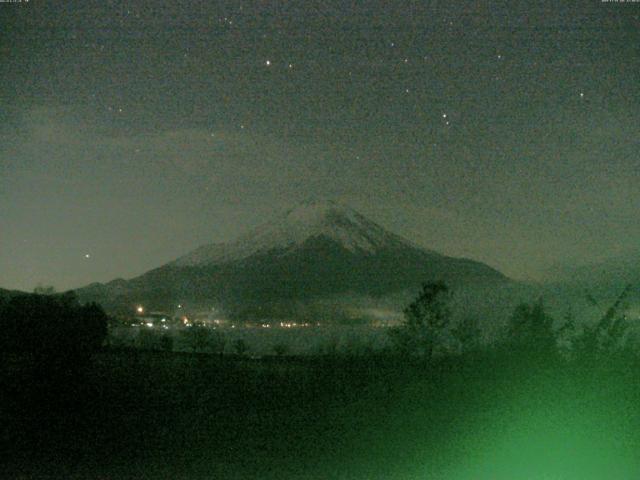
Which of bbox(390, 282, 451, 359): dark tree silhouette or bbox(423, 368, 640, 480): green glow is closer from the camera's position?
bbox(423, 368, 640, 480): green glow

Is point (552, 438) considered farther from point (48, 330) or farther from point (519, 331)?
point (48, 330)

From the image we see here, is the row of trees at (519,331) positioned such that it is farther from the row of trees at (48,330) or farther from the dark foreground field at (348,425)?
the row of trees at (48,330)

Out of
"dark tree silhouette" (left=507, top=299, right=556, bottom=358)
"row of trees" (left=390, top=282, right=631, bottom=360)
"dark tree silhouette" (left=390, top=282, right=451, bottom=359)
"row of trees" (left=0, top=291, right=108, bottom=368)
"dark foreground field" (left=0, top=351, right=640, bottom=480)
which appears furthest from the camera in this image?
"dark tree silhouette" (left=390, top=282, right=451, bottom=359)

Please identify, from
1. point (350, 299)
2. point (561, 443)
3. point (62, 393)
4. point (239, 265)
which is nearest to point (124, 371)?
point (62, 393)

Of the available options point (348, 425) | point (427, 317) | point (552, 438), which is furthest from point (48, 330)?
point (427, 317)

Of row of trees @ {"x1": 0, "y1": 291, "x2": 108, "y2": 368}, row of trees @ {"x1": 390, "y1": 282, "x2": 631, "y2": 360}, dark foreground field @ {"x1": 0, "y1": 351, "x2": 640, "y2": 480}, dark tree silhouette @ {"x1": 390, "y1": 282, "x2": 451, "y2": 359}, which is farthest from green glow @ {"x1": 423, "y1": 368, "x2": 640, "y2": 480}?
dark tree silhouette @ {"x1": 390, "y1": 282, "x2": 451, "y2": 359}

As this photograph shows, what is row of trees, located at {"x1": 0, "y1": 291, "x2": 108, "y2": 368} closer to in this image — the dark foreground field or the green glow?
the dark foreground field
